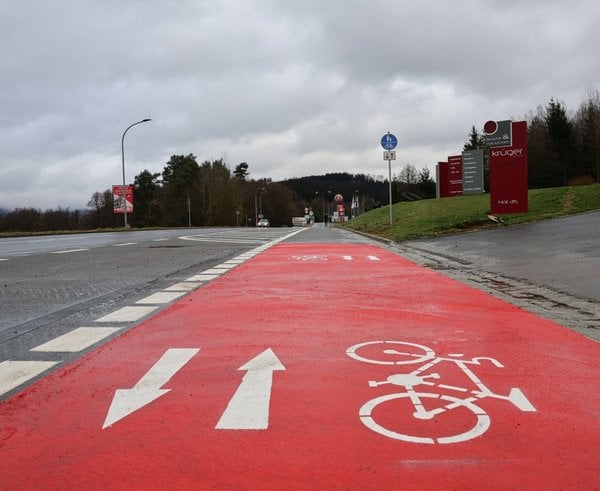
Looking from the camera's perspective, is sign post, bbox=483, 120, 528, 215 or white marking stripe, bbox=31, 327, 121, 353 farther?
sign post, bbox=483, 120, 528, 215

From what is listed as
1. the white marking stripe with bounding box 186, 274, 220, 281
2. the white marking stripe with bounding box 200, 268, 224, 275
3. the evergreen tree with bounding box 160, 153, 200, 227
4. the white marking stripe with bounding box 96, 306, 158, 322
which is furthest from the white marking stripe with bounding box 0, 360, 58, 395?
the evergreen tree with bounding box 160, 153, 200, 227

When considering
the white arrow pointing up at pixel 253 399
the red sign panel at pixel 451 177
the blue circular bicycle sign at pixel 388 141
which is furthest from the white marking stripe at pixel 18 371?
the red sign panel at pixel 451 177

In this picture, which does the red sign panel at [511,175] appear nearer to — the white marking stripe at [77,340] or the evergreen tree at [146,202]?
the white marking stripe at [77,340]

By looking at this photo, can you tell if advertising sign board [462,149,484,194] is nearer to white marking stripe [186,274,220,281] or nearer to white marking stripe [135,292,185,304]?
white marking stripe [186,274,220,281]

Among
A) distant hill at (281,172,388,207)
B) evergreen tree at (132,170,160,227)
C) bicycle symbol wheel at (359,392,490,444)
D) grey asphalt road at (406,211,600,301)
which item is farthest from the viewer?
distant hill at (281,172,388,207)

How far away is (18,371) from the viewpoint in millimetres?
3713

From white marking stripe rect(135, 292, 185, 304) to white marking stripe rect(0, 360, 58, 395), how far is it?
2693 mm

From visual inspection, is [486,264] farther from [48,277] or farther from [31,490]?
[31,490]

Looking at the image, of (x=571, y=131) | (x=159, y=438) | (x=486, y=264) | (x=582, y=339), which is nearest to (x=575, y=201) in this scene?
(x=486, y=264)

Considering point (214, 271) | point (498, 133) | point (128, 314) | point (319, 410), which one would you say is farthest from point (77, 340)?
point (498, 133)

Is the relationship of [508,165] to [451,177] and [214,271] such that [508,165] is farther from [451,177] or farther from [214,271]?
[451,177]

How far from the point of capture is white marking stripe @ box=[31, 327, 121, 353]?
14.3 feet

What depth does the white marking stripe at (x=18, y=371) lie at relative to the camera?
135 inches

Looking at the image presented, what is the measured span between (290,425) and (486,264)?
29.1 feet
